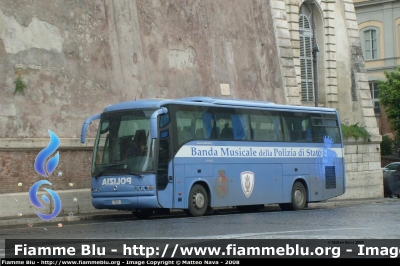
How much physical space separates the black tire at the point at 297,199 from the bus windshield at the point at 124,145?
6.68m

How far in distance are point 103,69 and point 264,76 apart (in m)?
9.11

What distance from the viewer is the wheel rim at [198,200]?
24234 millimetres

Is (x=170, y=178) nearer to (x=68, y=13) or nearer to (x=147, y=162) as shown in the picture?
(x=147, y=162)

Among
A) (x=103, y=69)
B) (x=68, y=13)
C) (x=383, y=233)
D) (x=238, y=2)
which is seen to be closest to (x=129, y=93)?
(x=103, y=69)

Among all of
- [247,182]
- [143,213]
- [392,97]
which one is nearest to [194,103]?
[247,182]

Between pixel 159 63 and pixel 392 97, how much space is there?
28682mm

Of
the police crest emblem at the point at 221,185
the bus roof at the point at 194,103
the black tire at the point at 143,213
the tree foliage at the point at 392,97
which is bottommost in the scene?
the black tire at the point at 143,213

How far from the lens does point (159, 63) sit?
30.2 metres

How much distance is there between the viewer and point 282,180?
27.5 m

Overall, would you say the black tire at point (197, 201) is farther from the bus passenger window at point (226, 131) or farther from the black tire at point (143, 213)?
the bus passenger window at point (226, 131)

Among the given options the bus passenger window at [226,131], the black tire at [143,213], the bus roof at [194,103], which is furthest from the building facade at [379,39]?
the black tire at [143,213]

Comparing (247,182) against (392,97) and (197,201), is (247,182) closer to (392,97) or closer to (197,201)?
(197,201)

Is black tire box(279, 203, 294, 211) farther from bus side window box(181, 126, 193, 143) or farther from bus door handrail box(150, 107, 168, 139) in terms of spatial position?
bus door handrail box(150, 107, 168, 139)

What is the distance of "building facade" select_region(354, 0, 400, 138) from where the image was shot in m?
64.2
